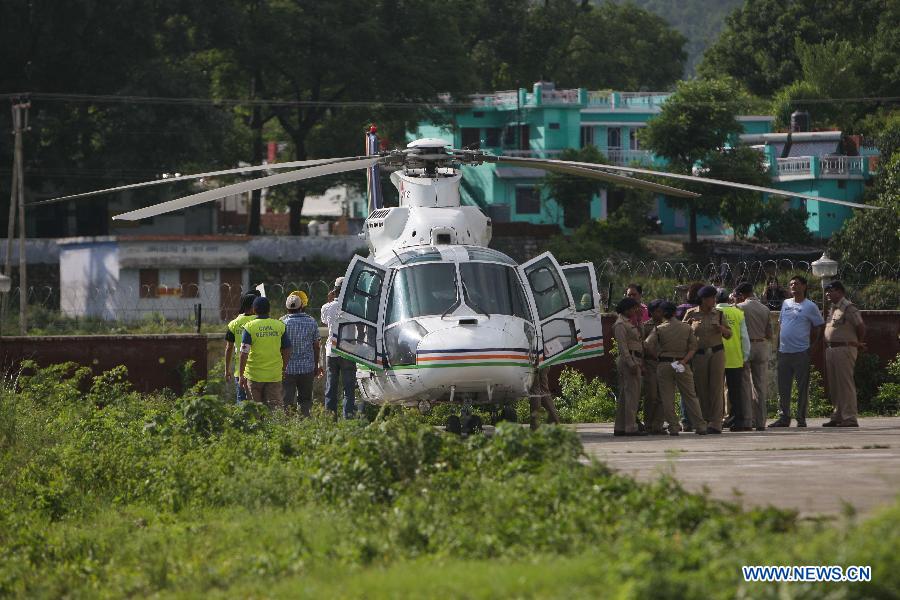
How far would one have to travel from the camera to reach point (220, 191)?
1809 centimetres

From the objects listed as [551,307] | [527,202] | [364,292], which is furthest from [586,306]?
[527,202]

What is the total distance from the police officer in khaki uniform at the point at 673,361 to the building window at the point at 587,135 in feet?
203

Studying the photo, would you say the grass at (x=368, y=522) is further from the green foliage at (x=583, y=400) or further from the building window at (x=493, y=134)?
the building window at (x=493, y=134)

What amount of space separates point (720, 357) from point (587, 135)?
204 feet

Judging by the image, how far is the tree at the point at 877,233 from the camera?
58125 mm

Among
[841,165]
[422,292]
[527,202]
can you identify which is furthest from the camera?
[527,202]

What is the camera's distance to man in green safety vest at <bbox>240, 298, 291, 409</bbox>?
19.4 meters

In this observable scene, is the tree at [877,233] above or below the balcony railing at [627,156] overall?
below

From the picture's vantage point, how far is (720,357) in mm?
19453

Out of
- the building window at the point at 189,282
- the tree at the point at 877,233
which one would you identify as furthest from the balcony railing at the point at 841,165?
the building window at the point at 189,282

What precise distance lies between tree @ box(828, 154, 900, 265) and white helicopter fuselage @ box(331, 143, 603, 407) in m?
39.7

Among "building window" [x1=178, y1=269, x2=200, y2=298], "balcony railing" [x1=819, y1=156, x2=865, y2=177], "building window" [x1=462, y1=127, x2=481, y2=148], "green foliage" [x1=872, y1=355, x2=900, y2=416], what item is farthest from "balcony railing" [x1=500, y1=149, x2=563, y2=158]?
"green foliage" [x1=872, y1=355, x2=900, y2=416]

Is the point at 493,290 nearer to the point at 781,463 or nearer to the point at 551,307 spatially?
the point at 551,307

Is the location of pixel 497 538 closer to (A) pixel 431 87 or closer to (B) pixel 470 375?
(B) pixel 470 375
